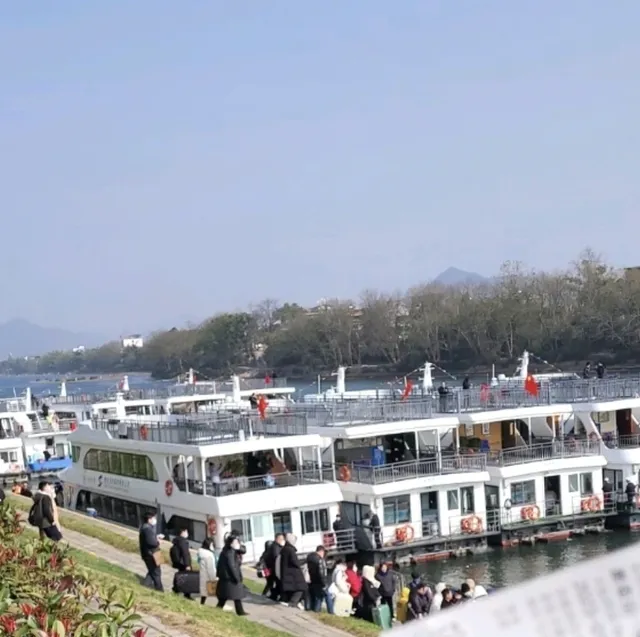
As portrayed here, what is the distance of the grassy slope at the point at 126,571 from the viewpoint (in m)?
13.2

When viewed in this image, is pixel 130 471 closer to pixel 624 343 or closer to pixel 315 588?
pixel 315 588

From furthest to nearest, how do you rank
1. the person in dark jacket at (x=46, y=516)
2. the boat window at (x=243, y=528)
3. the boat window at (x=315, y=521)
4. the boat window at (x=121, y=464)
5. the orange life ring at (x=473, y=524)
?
the boat window at (x=121, y=464), the orange life ring at (x=473, y=524), the boat window at (x=315, y=521), the boat window at (x=243, y=528), the person in dark jacket at (x=46, y=516)

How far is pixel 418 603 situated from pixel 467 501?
13.1m

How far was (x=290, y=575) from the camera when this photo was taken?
15.0 meters

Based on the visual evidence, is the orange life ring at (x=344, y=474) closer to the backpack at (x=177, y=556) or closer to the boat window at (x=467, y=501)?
the boat window at (x=467, y=501)

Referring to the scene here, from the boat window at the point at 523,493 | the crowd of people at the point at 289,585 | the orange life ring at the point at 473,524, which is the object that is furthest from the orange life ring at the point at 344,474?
the crowd of people at the point at 289,585

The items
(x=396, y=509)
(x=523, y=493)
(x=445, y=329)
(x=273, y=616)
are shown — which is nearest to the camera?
(x=273, y=616)

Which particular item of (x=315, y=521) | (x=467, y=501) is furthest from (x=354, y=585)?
(x=467, y=501)

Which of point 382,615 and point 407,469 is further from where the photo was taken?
point 407,469

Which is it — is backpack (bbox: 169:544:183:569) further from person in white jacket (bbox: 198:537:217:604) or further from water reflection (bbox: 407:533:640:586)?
water reflection (bbox: 407:533:640:586)

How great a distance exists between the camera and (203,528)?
25.8 m

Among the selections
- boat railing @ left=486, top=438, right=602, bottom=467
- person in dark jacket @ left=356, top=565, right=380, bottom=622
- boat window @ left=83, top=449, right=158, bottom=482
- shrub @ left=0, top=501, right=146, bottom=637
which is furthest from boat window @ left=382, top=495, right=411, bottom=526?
shrub @ left=0, top=501, right=146, bottom=637

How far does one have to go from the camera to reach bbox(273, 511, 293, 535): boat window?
25.4 meters

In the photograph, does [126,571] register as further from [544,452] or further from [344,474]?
[544,452]
